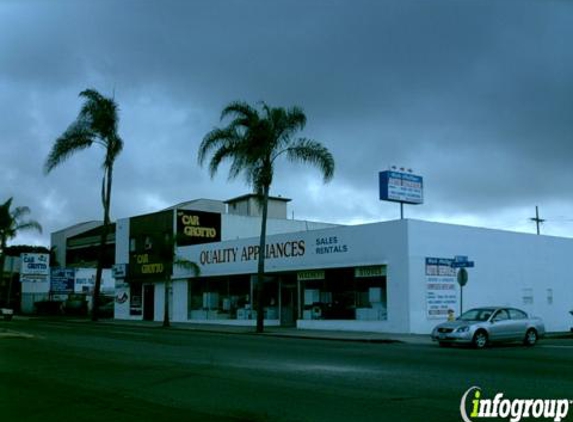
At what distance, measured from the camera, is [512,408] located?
10148mm

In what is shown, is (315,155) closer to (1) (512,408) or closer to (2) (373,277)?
(2) (373,277)

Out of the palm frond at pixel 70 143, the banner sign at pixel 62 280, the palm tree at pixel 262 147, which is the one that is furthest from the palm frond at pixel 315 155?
the banner sign at pixel 62 280

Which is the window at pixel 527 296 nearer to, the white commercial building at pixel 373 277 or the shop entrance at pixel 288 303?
the white commercial building at pixel 373 277

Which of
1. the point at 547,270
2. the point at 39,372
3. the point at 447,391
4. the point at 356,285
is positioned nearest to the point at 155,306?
the point at 356,285

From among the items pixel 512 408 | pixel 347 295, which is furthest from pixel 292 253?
pixel 512 408

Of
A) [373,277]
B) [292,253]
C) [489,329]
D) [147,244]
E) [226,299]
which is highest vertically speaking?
[147,244]

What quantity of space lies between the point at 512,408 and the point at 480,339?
1399 centimetres

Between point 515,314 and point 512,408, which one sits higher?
point 515,314

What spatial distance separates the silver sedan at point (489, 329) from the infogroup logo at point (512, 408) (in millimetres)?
12586

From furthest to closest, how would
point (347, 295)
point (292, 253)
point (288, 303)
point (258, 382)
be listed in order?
point (288, 303) < point (292, 253) < point (347, 295) < point (258, 382)

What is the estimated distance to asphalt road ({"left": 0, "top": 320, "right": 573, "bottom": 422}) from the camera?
9922 millimetres

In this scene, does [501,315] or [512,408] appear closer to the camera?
[512,408]

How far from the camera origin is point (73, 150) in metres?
45.2

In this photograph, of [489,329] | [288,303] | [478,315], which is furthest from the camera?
[288,303]
